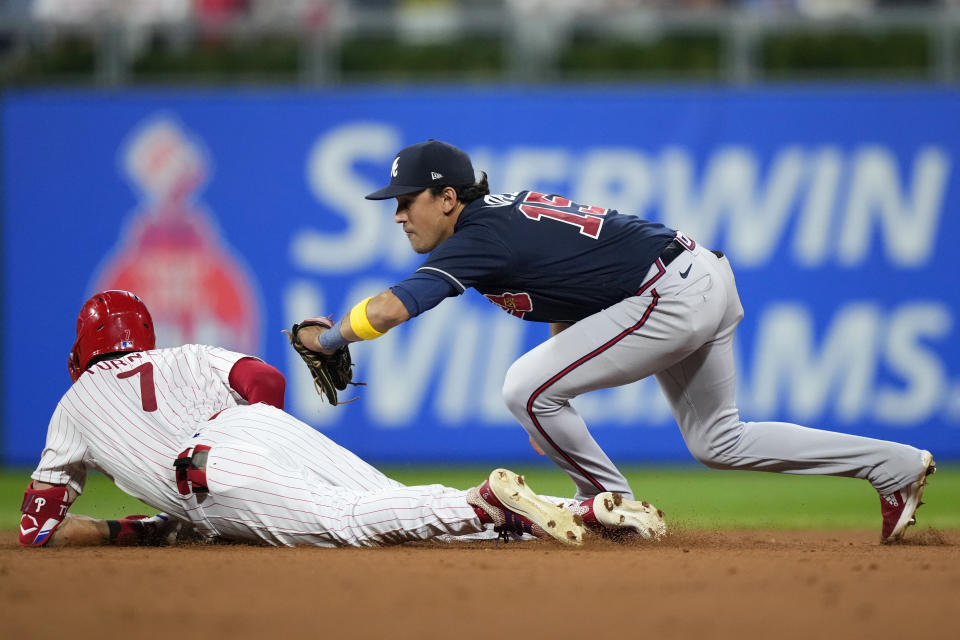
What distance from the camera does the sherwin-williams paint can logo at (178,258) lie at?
10609 mm

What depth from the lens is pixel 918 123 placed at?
10.7 metres

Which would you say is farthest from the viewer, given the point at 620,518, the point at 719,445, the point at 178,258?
the point at 178,258

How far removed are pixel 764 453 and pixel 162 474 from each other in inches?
103

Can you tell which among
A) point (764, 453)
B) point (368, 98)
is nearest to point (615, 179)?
point (368, 98)

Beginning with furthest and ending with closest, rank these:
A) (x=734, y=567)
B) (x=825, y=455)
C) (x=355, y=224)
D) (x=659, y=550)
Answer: (x=355, y=224), (x=825, y=455), (x=659, y=550), (x=734, y=567)

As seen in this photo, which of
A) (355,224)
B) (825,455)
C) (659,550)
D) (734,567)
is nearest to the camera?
(734,567)

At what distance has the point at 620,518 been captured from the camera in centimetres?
491

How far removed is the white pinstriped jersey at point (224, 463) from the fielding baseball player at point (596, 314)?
50cm

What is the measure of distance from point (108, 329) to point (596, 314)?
2.16 meters

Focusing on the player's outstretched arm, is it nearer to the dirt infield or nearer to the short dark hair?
the short dark hair

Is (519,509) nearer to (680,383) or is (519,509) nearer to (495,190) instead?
(680,383)

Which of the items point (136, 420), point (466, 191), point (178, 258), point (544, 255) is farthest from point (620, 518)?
point (178, 258)

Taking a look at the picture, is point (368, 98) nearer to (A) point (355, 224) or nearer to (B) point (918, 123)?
(A) point (355, 224)

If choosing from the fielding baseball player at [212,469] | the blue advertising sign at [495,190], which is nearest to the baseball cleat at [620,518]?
the fielding baseball player at [212,469]
